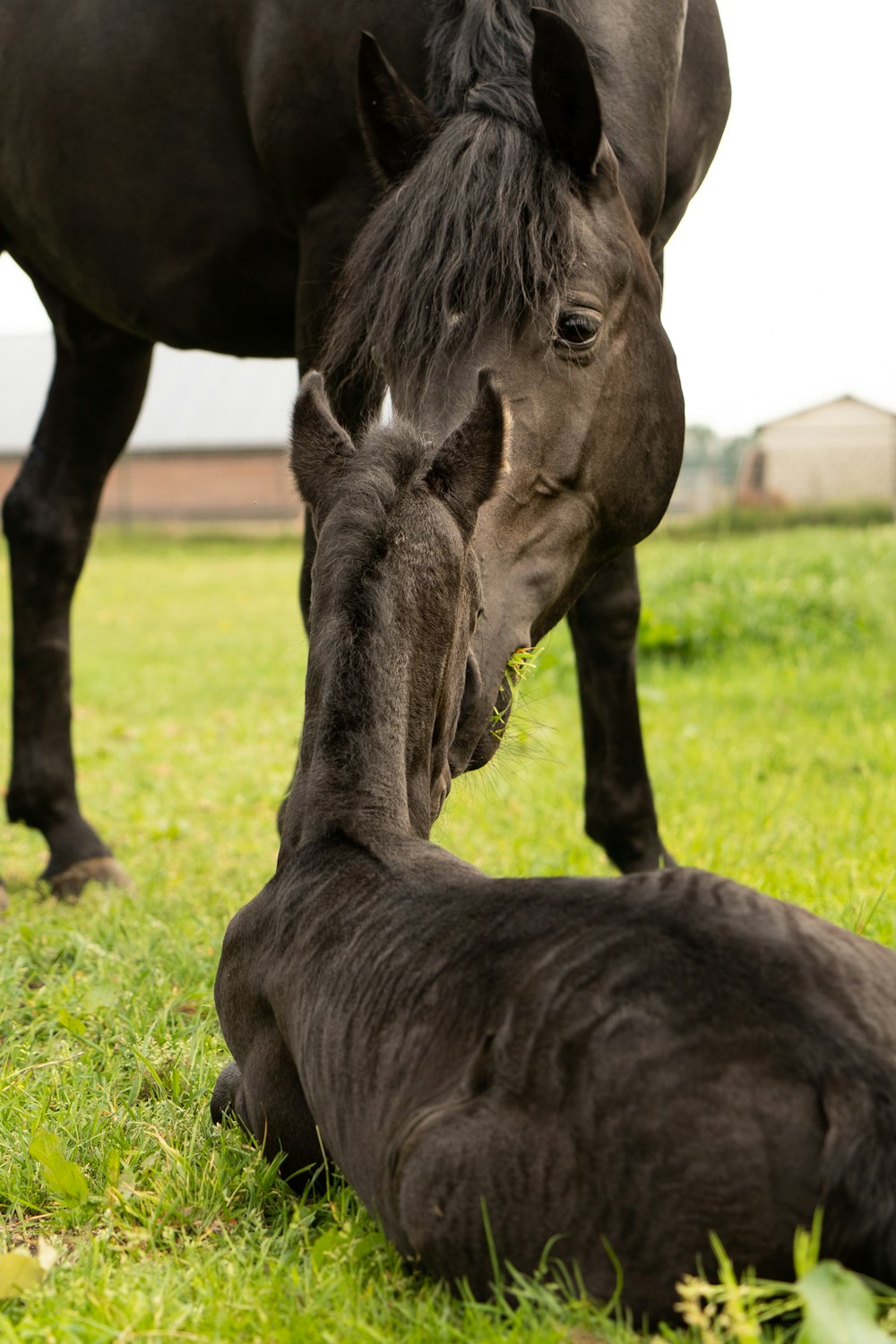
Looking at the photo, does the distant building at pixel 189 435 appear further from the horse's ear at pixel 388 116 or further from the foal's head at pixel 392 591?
the foal's head at pixel 392 591

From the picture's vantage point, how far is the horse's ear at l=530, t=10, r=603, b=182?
9.68 ft

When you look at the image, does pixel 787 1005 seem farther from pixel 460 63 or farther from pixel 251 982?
pixel 460 63

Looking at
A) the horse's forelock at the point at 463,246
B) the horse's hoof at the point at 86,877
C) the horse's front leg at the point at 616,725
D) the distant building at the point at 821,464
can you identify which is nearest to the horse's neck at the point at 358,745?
the horse's forelock at the point at 463,246

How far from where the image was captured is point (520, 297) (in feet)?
9.77

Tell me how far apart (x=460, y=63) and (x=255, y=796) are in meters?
3.99

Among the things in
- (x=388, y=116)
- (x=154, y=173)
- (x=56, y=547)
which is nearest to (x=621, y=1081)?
(x=388, y=116)

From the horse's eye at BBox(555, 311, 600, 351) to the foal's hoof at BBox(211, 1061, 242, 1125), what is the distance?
163 centimetres

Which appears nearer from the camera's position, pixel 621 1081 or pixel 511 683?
pixel 621 1081

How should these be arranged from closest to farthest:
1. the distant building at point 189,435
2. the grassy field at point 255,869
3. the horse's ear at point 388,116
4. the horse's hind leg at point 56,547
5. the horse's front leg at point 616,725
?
the grassy field at point 255,869, the horse's ear at point 388,116, the horse's front leg at point 616,725, the horse's hind leg at point 56,547, the distant building at point 189,435

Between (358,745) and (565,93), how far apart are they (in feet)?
5.10

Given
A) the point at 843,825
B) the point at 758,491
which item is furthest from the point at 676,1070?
the point at 758,491

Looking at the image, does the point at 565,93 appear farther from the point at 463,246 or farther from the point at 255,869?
the point at 255,869

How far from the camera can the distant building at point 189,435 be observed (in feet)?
117

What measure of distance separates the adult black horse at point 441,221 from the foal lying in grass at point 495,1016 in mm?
373
